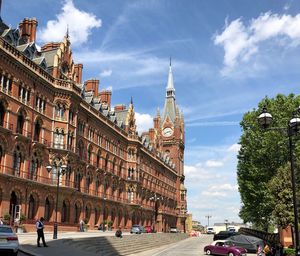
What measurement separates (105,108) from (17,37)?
26.5 meters

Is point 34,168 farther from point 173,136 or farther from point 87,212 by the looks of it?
point 173,136

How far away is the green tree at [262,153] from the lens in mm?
46188

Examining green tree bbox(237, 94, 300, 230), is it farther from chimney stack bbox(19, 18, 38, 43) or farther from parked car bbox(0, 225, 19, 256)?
parked car bbox(0, 225, 19, 256)

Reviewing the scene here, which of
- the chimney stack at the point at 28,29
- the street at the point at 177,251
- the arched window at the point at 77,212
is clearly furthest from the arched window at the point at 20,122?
the street at the point at 177,251

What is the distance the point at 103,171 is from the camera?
6375 cm

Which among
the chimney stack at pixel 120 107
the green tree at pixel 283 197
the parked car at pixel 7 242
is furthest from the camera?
the chimney stack at pixel 120 107

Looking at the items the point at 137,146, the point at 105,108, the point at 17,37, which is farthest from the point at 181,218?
the point at 17,37

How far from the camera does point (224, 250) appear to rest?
33.9 meters

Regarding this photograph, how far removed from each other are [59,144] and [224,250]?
78.4 feet

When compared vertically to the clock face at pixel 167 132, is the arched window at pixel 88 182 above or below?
below

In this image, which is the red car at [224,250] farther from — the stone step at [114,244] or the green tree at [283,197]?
the stone step at [114,244]

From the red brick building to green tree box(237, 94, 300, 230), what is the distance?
69.4ft

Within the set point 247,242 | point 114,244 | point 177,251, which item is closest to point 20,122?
point 114,244

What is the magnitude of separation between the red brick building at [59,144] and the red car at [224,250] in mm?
14216
